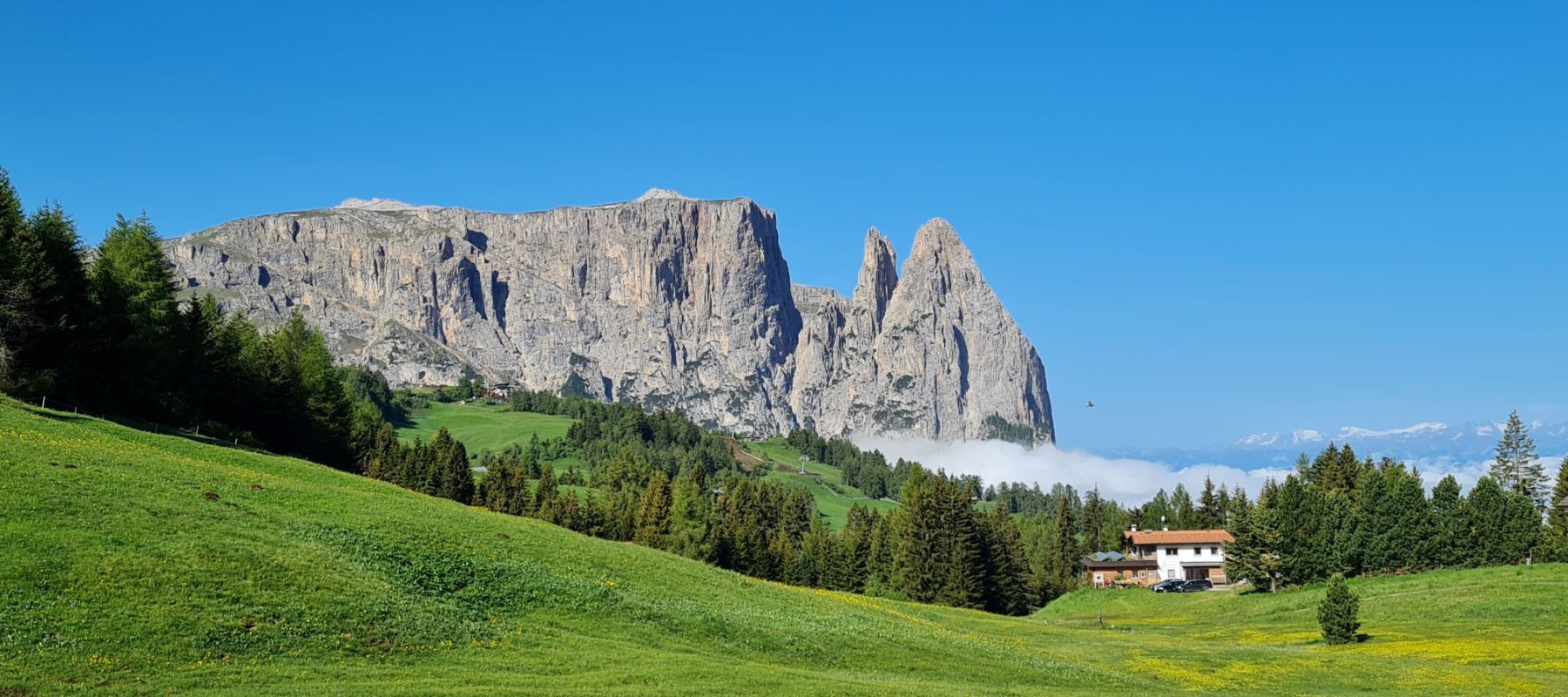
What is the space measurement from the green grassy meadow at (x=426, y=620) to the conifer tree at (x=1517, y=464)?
82397 mm

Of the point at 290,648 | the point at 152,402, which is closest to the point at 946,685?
the point at 290,648

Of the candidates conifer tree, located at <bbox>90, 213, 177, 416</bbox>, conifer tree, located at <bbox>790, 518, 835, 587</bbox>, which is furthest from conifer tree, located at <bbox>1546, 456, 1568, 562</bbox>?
conifer tree, located at <bbox>90, 213, 177, 416</bbox>

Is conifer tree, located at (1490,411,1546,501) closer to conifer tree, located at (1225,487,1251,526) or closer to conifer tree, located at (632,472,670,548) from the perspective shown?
conifer tree, located at (1225,487,1251,526)

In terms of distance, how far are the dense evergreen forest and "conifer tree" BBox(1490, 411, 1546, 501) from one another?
0.80ft

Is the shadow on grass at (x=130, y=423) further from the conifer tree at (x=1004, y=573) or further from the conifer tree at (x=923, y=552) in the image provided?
the conifer tree at (x=1004, y=573)

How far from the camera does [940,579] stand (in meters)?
112

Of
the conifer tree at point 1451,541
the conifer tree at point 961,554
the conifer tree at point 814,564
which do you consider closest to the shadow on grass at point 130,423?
the conifer tree at point 961,554

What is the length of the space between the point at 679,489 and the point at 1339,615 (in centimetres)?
7956

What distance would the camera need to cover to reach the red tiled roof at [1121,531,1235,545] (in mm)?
156250

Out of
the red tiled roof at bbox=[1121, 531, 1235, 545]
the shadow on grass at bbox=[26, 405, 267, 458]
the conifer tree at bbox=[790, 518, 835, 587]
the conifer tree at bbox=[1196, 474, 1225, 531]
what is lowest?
the conifer tree at bbox=[790, 518, 835, 587]

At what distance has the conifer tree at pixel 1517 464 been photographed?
13488 cm

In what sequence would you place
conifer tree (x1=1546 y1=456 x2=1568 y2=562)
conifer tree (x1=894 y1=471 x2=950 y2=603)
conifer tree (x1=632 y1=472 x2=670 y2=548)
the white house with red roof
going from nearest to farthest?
conifer tree (x1=1546 y1=456 x2=1568 y2=562) → conifer tree (x1=894 y1=471 x2=950 y2=603) → conifer tree (x1=632 y1=472 x2=670 y2=548) → the white house with red roof

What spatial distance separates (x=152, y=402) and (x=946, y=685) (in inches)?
2358

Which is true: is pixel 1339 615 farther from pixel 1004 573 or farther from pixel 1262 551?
pixel 1004 573
